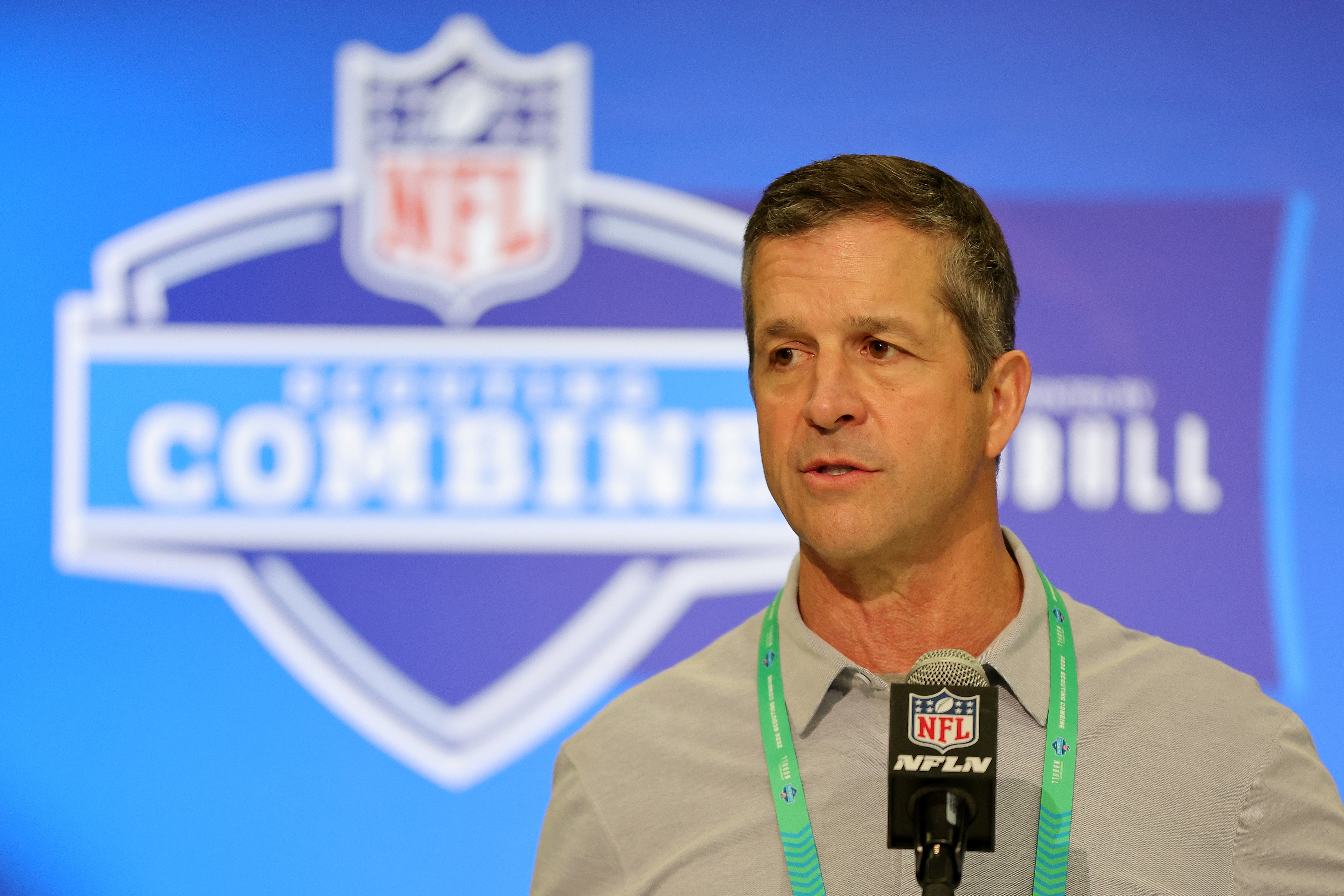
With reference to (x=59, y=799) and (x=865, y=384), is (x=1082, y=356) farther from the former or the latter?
(x=59, y=799)

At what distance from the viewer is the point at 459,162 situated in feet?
9.95

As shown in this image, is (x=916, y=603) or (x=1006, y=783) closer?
(x=1006, y=783)

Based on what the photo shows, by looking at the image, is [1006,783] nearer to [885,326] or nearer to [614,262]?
[885,326]

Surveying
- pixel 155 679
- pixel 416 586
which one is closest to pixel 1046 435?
pixel 416 586

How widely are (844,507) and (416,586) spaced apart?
1827 mm

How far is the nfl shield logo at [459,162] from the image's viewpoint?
3.02 meters

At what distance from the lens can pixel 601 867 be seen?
1.44 metres

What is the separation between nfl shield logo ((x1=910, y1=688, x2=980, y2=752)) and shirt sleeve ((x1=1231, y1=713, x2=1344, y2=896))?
1.60 ft

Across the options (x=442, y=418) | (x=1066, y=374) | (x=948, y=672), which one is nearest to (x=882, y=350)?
(x=948, y=672)

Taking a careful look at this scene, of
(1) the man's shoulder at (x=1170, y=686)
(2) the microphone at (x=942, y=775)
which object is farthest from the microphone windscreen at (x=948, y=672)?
(1) the man's shoulder at (x=1170, y=686)

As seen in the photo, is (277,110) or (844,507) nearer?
(844,507)

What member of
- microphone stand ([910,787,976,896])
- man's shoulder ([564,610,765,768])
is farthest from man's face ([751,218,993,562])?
microphone stand ([910,787,976,896])

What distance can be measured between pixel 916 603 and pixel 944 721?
1.55 ft

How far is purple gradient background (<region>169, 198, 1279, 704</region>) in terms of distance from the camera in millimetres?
2877
